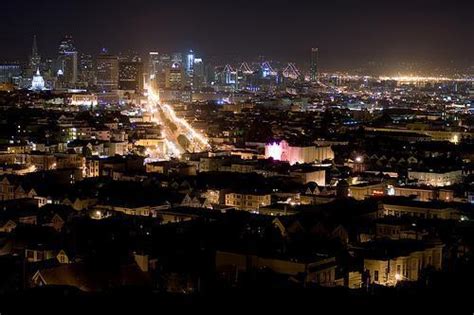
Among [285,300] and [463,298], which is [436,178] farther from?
[285,300]

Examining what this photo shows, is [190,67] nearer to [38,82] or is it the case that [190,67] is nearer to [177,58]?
[177,58]

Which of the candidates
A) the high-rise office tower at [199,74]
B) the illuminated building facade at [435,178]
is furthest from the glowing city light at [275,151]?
the high-rise office tower at [199,74]

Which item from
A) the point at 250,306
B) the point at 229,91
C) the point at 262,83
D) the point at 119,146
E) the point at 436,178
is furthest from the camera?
the point at 262,83

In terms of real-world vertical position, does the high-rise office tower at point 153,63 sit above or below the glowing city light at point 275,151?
above

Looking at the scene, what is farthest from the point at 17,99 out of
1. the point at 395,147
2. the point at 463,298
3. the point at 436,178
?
the point at 463,298

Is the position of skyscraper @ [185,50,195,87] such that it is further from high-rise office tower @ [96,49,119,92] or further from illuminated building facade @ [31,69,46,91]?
illuminated building facade @ [31,69,46,91]

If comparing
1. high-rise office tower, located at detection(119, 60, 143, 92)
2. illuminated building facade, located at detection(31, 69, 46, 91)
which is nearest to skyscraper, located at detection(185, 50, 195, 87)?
high-rise office tower, located at detection(119, 60, 143, 92)

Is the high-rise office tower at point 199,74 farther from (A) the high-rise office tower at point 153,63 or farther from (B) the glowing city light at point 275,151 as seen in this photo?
(B) the glowing city light at point 275,151

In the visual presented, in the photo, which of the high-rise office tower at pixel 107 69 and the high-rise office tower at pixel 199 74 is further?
the high-rise office tower at pixel 199 74

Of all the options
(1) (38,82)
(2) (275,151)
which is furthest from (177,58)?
(2) (275,151)
